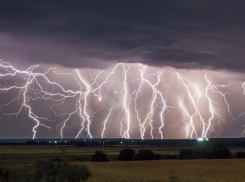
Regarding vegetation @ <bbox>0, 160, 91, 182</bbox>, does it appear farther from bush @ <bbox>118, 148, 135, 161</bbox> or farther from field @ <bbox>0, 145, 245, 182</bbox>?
bush @ <bbox>118, 148, 135, 161</bbox>

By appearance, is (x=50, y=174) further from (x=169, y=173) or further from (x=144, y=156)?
(x=144, y=156)

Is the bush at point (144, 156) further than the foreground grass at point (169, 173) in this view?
Yes

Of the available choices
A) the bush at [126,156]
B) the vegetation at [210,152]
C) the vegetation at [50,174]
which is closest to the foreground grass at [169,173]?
the vegetation at [50,174]

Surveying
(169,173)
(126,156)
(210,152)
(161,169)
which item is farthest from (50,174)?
(210,152)

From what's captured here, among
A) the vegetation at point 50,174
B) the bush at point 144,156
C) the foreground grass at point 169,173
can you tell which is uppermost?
the bush at point 144,156

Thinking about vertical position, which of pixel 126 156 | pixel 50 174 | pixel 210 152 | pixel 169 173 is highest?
pixel 210 152

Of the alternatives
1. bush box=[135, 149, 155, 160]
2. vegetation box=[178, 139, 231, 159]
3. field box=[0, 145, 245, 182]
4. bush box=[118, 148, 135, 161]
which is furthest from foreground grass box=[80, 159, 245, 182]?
vegetation box=[178, 139, 231, 159]

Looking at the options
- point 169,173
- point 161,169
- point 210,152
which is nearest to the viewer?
point 169,173

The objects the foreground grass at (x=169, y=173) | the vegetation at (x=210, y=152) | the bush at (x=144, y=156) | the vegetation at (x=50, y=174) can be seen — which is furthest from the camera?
the vegetation at (x=210, y=152)

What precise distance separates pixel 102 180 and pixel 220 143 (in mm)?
36181

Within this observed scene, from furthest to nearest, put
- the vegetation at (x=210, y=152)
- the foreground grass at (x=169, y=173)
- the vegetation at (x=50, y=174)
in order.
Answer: the vegetation at (x=210, y=152), the foreground grass at (x=169, y=173), the vegetation at (x=50, y=174)

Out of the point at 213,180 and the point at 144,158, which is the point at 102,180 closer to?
the point at 213,180

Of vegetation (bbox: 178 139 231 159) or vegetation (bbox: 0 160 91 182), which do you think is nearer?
vegetation (bbox: 0 160 91 182)

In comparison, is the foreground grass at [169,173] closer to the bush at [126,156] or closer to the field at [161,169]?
the field at [161,169]
